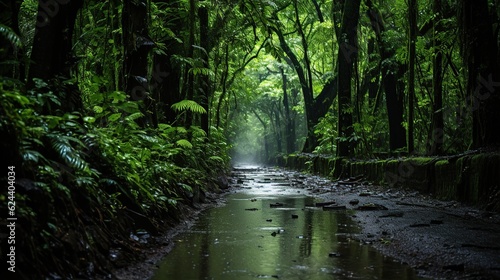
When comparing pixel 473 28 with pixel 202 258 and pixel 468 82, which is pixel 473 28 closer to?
pixel 468 82

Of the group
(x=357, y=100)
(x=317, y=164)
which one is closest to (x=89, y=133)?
(x=357, y=100)

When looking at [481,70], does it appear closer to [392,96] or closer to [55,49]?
[55,49]

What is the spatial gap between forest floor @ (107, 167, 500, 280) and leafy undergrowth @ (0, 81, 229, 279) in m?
0.26

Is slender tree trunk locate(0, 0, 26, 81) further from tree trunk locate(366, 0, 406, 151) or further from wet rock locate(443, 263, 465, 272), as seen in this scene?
tree trunk locate(366, 0, 406, 151)

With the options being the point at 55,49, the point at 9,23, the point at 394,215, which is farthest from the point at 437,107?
the point at 9,23

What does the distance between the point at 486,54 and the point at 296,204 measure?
431cm

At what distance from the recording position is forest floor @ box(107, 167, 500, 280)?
352 cm

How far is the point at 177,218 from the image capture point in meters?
6.00

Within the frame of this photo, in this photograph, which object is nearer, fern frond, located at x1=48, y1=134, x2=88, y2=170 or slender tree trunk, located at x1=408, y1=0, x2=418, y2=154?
fern frond, located at x1=48, y1=134, x2=88, y2=170

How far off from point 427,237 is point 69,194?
3542 mm

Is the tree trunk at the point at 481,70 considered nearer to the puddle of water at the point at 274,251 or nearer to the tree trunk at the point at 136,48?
the puddle of water at the point at 274,251

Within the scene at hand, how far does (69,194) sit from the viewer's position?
3.32 metres

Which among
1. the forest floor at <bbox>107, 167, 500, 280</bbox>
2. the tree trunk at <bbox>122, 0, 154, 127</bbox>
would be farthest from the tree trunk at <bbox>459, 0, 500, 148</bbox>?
the tree trunk at <bbox>122, 0, 154, 127</bbox>

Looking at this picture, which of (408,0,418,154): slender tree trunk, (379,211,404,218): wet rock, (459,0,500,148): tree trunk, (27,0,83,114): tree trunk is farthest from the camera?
(408,0,418,154): slender tree trunk
